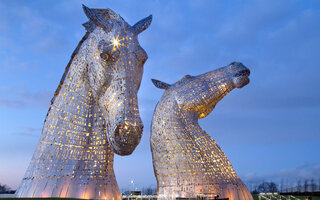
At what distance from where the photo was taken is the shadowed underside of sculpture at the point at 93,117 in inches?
174

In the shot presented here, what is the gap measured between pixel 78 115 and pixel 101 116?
15.2 inches

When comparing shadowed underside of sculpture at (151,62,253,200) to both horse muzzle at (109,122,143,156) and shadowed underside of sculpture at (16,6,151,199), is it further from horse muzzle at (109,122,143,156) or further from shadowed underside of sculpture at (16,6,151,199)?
horse muzzle at (109,122,143,156)

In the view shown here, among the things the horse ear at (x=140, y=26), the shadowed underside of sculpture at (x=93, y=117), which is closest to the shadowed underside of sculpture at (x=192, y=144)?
the shadowed underside of sculpture at (x=93, y=117)

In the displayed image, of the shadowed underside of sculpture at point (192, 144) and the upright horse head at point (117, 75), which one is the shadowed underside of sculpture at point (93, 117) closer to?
the upright horse head at point (117, 75)

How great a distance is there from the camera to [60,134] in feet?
16.9

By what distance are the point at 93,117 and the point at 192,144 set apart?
510 cm

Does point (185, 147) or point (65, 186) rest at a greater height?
point (185, 147)

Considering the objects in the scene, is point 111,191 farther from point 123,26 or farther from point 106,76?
point 123,26

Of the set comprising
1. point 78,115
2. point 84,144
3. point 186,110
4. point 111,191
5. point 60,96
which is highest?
point 186,110

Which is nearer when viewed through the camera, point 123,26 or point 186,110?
point 123,26

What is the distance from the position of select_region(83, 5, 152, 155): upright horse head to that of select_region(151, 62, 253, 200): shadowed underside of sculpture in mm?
5375

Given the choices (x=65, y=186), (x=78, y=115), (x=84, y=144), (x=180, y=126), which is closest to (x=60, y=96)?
(x=78, y=115)

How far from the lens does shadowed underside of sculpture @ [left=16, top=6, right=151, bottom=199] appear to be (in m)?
4.43

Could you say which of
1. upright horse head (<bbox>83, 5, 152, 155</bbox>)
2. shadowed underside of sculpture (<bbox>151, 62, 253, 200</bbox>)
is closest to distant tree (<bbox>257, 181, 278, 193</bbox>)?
shadowed underside of sculpture (<bbox>151, 62, 253, 200</bbox>)
